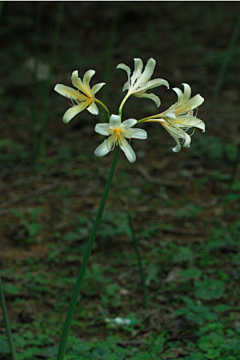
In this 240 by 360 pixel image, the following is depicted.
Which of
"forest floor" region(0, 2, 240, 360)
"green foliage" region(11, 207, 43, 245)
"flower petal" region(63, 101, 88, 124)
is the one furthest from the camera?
"green foliage" region(11, 207, 43, 245)

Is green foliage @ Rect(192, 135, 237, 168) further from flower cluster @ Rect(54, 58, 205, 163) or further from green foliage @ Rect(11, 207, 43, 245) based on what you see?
flower cluster @ Rect(54, 58, 205, 163)

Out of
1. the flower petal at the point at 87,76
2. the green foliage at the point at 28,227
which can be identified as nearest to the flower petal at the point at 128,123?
the flower petal at the point at 87,76

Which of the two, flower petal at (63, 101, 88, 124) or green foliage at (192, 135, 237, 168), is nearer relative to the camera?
flower petal at (63, 101, 88, 124)

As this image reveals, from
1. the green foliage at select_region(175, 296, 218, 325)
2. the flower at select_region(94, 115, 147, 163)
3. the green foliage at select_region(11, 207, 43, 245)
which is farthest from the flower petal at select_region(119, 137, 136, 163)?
the green foliage at select_region(11, 207, 43, 245)

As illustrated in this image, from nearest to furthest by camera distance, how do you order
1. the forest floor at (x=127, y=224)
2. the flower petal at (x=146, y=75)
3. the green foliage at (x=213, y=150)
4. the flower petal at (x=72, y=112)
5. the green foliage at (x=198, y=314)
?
the flower petal at (x=72, y=112), the flower petal at (x=146, y=75), the green foliage at (x=198, y=314), the forest floor at (x=127, y=224), the green foliage at (x=213, y=150)

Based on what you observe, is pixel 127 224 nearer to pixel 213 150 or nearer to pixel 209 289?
pixel 209 289

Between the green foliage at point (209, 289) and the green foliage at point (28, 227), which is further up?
the green foliage at point (28, 227)

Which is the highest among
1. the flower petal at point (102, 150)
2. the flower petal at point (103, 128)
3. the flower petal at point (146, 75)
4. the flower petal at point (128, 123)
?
the flower petal at point (146, 75)

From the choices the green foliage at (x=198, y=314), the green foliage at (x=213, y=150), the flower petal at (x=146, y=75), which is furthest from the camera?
the green foliage at (x=213, y=150)

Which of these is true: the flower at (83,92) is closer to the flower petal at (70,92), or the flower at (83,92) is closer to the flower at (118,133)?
the flower petal at (70,92)

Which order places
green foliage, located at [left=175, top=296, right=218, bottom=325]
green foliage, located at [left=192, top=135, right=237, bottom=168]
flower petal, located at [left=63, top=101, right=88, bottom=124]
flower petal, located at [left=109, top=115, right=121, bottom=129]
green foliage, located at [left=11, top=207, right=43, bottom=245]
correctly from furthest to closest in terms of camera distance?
green foliage, located at [left=192, top=135, right=237, bottom=168] < green foliage, located at [left=11, top=207, right=43, bottom=245] < green foliage, located at [left=175, top=296, right=218, bottom=325] < flower petal, located at [left=63, top=101, right=88, bottom=124] < flower petal, located at [left=109, top=115, right=121, bottom=129]
